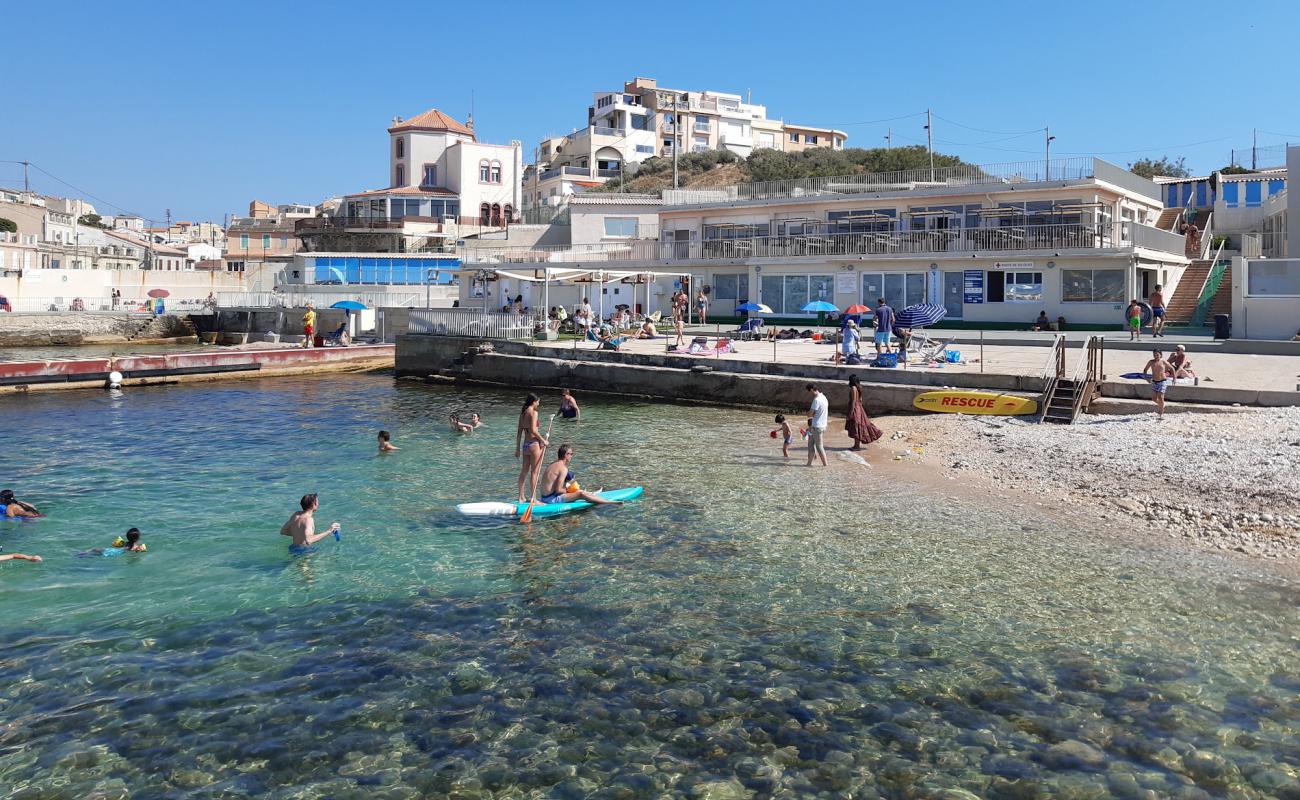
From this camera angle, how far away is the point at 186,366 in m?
36.0

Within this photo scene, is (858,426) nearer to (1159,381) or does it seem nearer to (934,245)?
(1159,381)

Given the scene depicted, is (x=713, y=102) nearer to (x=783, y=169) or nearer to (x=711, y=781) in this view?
(x=783, y=169)

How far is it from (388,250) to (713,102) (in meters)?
54.0

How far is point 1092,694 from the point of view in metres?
8.59

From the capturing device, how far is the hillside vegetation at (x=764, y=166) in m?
77.4

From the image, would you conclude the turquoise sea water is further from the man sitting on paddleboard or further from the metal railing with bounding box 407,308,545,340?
the metal railing with bounding box 407,308,545,340

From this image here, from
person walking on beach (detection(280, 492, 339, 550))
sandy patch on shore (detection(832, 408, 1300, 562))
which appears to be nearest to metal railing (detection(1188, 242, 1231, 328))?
sandy patch on shore (detection(832, 408, 1300, 562))

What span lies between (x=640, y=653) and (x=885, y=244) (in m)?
33.7

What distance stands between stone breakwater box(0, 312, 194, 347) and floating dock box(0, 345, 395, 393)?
704 inches

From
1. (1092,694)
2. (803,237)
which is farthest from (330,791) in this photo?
(803,237)

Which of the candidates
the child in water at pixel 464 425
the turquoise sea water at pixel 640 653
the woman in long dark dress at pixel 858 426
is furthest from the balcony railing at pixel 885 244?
the turquoise sea water at pixel 640 653

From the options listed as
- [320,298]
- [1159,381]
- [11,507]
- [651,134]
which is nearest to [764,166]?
[651,134]

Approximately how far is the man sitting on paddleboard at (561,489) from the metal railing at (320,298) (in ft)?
134

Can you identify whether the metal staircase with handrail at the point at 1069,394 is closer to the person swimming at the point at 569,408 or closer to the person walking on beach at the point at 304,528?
the person swimming at the point at 569,408
